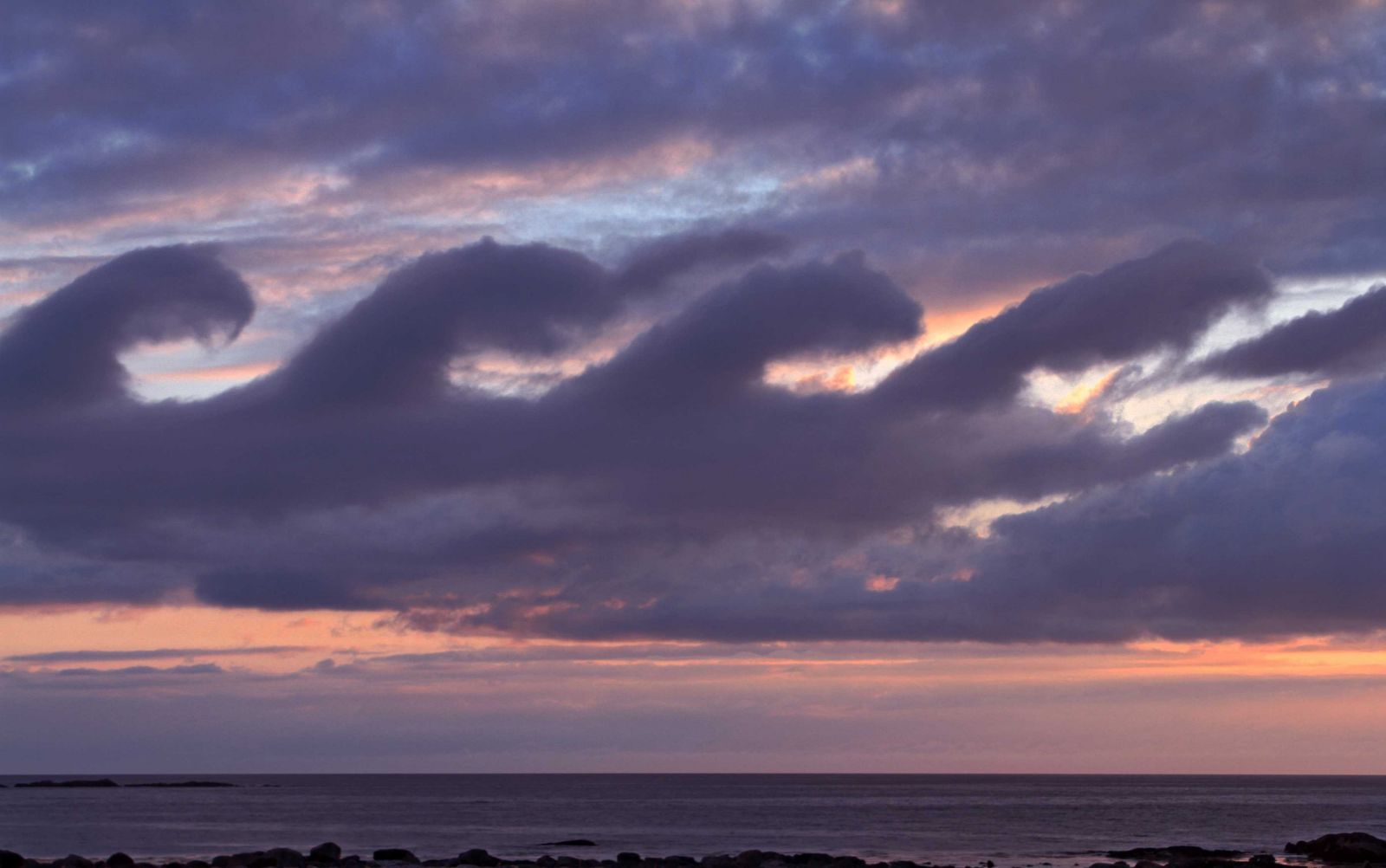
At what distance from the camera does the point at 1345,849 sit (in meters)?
85.6

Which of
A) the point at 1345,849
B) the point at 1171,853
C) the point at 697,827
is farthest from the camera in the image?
the point at 697,827

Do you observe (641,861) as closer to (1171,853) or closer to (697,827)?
(1171,853)

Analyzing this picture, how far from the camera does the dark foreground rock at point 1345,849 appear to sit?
273ft

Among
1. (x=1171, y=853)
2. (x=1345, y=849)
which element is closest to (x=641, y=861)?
(x=1171, y=853)

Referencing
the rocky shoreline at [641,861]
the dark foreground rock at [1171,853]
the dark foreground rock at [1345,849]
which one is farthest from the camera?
the dark foreground rock at [1171,853]

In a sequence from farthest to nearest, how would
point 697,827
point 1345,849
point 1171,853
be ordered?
point 697,827 < point 1171,853 < point 1345,849

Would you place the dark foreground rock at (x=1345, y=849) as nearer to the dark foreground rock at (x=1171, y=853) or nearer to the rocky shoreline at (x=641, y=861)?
the rocky shoreline at (x=641, y=861)

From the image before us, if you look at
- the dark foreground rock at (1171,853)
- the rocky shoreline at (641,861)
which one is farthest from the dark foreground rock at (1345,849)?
the dark foreground rock at (1171,853)

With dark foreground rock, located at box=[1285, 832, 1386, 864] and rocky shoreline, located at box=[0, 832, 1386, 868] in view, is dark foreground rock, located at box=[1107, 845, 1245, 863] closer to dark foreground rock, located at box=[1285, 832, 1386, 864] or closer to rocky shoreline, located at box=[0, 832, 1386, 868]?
rocky shoreline, located at box=[0, 832, 1386, 868]

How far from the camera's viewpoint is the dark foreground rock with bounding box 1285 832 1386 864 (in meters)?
83.1

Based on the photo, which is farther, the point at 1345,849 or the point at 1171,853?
the point at 1171,853

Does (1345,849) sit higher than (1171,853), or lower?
higher

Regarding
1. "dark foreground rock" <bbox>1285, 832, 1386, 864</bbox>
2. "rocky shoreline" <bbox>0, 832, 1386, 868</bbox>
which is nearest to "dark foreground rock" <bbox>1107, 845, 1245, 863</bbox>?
"rocky shoreline" <bbox>0, 832, 1386, 868</bbox>

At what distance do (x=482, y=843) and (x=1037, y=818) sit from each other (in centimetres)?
6112
